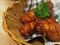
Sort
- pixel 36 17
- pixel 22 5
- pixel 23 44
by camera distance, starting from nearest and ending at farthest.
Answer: pixel 23 44 → pixel 36 17 → pixel 22 5

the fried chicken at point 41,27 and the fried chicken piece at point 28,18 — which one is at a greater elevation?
the fried chicken piece at point 28,18

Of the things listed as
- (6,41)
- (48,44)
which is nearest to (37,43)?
(48,44)

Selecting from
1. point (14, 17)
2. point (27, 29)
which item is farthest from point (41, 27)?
point (14, 17)

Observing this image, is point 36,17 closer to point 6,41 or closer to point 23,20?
point 23,20

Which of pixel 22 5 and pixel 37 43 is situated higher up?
pixel 22 5

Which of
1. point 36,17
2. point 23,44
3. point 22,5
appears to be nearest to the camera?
point 23,44

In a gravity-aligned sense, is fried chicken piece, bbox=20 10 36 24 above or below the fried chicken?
above

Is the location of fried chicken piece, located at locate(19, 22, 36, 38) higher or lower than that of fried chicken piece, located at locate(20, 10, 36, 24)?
lower

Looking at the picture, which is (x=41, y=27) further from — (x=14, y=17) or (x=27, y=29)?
(x=14, y=17)

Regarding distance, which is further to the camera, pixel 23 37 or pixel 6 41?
pixel 6 41
